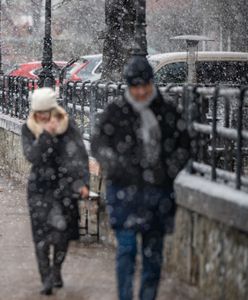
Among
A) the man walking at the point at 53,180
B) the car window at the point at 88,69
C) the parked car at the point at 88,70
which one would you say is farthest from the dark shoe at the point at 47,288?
the car window at the point at 88,69

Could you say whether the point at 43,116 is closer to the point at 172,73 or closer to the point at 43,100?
the point at 43,100

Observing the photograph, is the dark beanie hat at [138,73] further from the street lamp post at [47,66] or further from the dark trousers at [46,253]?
the street lamp post at [47,66]

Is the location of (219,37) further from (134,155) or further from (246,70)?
(134,155)

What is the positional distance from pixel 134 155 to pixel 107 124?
11.3 inches

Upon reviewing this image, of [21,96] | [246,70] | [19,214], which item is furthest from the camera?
[246,70]

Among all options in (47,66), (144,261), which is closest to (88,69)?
(47,66)

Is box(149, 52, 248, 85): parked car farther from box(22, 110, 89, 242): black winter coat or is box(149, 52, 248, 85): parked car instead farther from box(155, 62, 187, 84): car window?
box(22, 110, 89, 242): black winter coat

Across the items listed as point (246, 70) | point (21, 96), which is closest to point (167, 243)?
point (21, 96)

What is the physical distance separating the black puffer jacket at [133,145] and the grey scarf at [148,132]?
0.03m

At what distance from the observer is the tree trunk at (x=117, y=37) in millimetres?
17984

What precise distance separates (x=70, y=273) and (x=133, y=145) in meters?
2.56

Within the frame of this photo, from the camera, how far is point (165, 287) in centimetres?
771

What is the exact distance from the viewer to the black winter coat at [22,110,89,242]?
7.52 m

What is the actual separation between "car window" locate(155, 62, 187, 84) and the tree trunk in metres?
0.74
